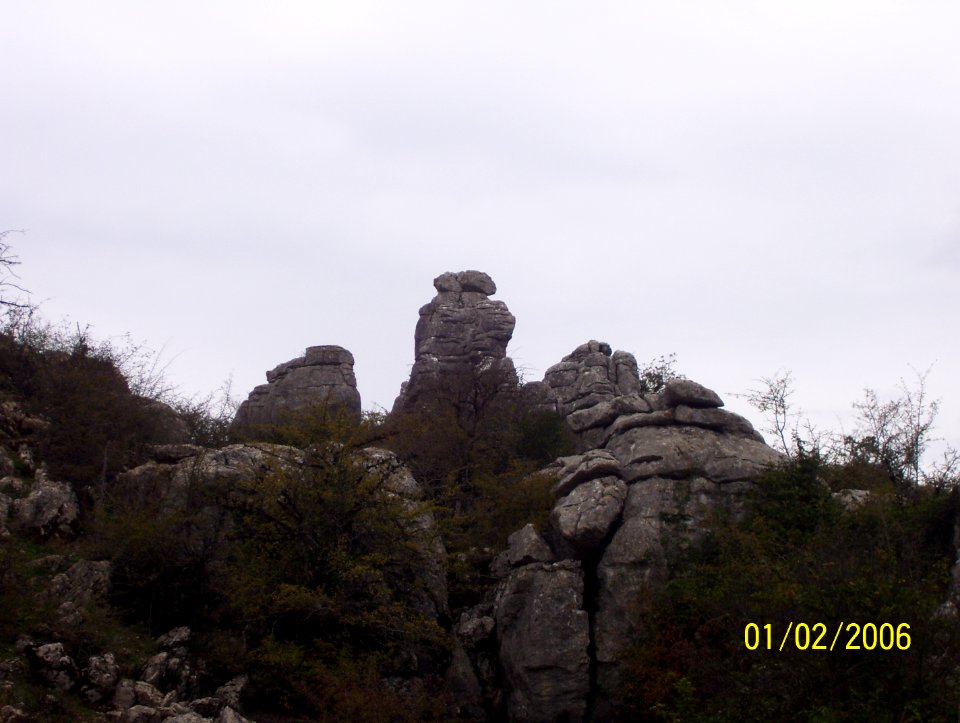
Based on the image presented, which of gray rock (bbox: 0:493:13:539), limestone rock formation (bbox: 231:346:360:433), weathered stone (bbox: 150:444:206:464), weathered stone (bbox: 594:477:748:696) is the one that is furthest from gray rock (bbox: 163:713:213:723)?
limestone rock formation (bbox: 231:346:360:433)

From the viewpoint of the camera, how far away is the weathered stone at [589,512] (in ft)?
72.0

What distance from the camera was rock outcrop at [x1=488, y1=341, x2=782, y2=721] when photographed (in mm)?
20375

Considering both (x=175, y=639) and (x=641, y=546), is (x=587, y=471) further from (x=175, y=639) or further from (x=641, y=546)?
(x=175, y=639)

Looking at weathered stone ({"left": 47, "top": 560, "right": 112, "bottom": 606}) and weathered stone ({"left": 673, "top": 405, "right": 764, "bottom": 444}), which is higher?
weathered stone ({"left": 673, "top": 405, "right": 764, "bottom": 444})

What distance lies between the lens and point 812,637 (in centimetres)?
1530

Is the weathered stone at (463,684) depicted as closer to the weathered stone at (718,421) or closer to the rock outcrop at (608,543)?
the rock outcrop at (608,543)

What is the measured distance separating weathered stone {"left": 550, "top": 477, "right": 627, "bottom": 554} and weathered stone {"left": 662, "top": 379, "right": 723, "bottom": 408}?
3.46 metres

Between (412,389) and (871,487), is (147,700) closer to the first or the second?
(871,487)

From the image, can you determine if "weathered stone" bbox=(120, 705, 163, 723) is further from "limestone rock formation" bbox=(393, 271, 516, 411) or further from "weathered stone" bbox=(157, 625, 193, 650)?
"limestone rock formation" bbox=(393, 271, 516, 411)

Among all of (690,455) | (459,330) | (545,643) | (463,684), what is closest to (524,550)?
(545,643)
